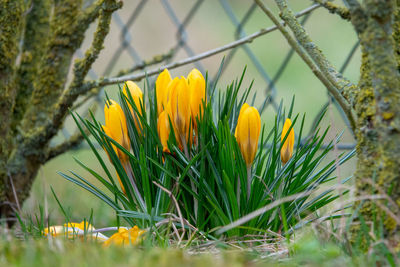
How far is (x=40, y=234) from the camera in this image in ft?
3.10

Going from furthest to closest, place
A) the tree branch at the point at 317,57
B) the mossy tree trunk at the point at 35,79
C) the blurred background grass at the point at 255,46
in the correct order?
the blurred background grass at the point at 255,46
the mossy tree trunk at the point at 35,79
the tree branch at the point at 317,57

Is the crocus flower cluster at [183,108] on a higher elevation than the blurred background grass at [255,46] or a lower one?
lower

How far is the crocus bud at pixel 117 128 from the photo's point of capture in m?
0.98

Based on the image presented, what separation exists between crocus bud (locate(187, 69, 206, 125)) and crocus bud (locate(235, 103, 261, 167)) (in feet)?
0.28

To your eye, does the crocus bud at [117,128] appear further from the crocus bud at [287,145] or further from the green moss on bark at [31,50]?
the green moss on bark at [31,50]

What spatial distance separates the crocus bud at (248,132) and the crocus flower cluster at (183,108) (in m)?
0.08

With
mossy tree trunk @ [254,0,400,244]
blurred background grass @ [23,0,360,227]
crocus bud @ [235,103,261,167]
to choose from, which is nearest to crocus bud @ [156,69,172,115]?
crocus bud @ [235,103,261,167]

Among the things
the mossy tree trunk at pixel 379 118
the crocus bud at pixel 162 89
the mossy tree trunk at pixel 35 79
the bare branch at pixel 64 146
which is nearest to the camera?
the mossy tree trunk at pixel 379 118

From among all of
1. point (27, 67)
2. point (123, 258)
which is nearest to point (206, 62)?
point (27, 67)

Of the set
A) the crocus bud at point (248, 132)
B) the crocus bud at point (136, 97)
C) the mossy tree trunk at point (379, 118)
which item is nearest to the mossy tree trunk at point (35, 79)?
the crocus bud at point (136, 97)

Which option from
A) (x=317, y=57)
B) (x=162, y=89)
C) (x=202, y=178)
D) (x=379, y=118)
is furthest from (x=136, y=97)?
(x=379, y=118)

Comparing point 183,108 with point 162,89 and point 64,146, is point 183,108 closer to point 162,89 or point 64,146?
point 162,89

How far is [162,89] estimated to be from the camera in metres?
1.03

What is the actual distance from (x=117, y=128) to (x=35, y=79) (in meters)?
0.65
